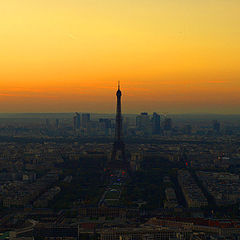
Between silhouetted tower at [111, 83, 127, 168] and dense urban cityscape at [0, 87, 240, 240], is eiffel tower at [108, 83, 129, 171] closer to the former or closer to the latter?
silhouetted tower at [111, 83, 127, 168]

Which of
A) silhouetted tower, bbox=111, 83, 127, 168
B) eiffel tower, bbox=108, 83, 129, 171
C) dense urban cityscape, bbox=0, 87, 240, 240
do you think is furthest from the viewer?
silhouetted tower, bbox=111, 83, 127, 168

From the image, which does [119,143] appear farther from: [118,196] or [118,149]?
[118,196]

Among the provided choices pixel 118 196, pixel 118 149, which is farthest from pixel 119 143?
pixel 118 196

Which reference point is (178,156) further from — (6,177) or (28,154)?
(6,177)

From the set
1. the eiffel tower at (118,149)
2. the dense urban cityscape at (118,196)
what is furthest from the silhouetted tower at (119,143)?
the dense urban cityscape at (118,196)

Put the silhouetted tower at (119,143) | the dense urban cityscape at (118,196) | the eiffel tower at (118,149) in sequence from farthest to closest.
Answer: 1. the silhouetted tower at (119,143)
2. the eiffel tower at (118,149)
3. the dense urban cityscape at (118,196)

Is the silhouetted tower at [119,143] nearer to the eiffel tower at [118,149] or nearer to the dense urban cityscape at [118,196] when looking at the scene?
the eiffel tower at [118,149]

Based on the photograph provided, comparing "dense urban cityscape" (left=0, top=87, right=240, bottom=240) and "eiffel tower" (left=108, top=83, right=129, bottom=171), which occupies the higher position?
"eiffel tower" (left=108, top=83, right=129, bottom=171)

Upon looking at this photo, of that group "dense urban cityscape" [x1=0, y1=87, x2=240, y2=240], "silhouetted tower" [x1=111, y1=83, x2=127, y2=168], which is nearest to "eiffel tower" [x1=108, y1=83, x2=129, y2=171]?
"silhouetted tower" [x1=111, y1=83, x2=127, y2=168]

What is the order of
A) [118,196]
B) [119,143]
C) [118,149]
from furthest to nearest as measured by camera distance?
[119,143] < [118,149] < [118,196]

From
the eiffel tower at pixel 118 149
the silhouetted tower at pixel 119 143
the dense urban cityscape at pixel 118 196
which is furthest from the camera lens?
the silhouetted tower at pixel 119 143

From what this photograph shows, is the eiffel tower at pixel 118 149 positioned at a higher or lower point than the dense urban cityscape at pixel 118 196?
higher
